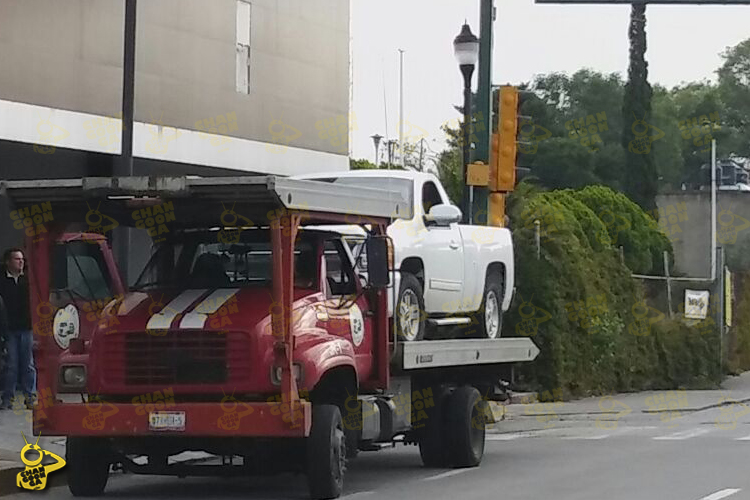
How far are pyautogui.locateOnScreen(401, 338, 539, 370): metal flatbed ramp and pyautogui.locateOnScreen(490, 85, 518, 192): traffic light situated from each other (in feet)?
14.5

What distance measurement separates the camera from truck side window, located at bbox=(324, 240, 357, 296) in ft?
45.4

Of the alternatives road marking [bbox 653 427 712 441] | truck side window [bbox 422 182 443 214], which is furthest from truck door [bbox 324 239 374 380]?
road marking [bbox 653 427 712 441]

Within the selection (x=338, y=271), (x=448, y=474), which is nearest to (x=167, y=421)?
(x=338, y=271)

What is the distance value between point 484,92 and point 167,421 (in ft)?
34.9

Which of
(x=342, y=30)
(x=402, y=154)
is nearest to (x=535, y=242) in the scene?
(x=342, y=30)

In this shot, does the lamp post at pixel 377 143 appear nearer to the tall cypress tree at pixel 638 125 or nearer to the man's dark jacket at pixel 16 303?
the tall cypress tree at pixel 638 125

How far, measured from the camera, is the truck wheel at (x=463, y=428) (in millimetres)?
15664

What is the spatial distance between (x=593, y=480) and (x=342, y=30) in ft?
50.9

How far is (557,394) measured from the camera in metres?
27.6

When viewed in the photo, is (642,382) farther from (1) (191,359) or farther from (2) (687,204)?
(2) (687,204)

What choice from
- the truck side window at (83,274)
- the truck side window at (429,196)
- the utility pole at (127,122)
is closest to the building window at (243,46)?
the utility pole at (127,122)

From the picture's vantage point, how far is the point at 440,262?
16.0 m

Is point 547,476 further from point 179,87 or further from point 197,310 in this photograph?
point 179,87

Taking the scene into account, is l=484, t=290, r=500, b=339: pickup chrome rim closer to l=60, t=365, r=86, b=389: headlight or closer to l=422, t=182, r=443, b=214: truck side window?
l=422, t=182, r=443, b=214: truck side window
